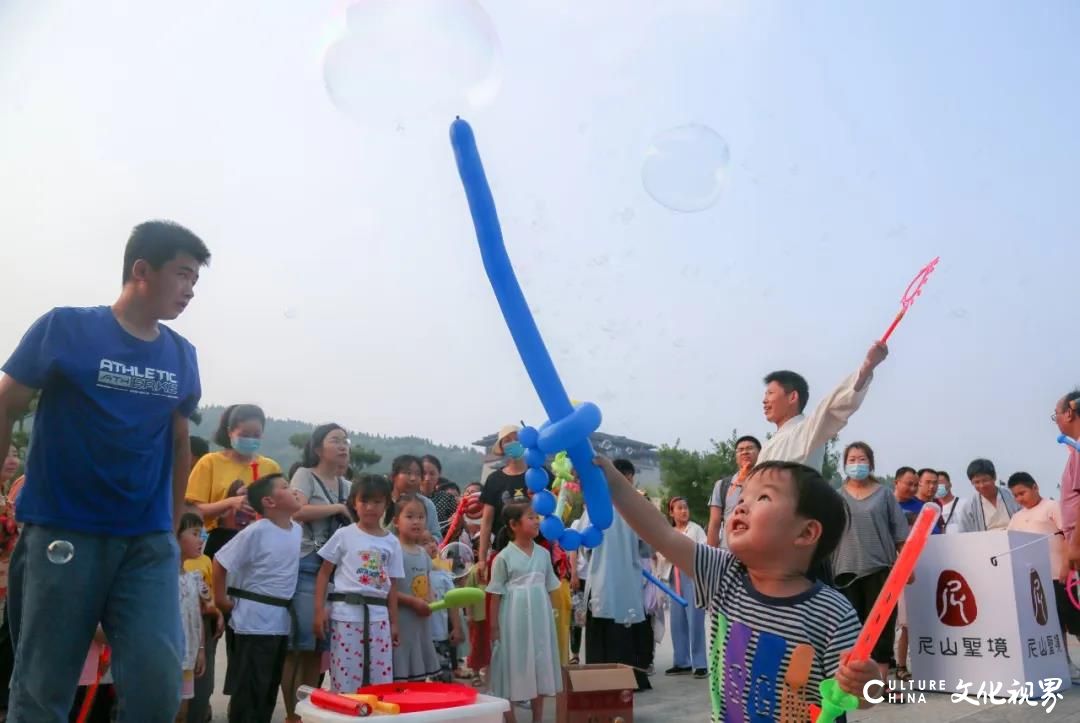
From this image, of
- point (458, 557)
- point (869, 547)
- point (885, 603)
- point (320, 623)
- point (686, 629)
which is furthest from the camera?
point (686, 629)

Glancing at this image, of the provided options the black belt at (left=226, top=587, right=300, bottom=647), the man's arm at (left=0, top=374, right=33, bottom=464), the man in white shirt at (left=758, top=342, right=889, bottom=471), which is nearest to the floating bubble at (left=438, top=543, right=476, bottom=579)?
the black belt at (left=226, top=587, right=300, bottom=647)

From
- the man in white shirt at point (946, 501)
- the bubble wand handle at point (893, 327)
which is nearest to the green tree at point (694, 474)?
the man in white shirt at point (946, 501)

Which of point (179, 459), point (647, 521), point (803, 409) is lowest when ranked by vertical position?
point (647, 521)

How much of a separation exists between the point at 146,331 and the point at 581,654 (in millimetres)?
7644

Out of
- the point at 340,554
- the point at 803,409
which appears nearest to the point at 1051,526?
the point at 803,409

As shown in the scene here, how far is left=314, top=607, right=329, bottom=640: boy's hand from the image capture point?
4973 millimetres

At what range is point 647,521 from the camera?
243 cm

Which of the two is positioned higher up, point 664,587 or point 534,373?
point 534,373

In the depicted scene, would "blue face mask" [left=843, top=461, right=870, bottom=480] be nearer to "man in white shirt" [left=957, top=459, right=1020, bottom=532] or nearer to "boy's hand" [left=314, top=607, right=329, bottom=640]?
"man in white shirt" [left=957, top=459, right=1020, bottom=532]

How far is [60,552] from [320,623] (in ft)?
7.92

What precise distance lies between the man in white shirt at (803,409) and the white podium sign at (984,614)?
2.32m

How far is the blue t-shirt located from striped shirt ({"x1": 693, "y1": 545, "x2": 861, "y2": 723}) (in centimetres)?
174

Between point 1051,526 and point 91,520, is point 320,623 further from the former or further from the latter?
point 1051,526

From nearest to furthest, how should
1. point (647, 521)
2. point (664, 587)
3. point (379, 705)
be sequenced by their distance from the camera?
point (647, 521) < point (379, 705) < point (664, 587)
